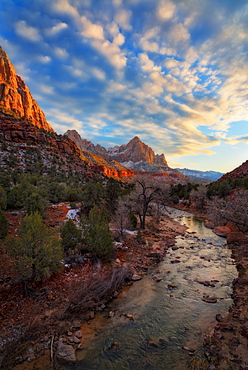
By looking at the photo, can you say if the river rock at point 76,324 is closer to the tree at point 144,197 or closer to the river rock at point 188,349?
the river rock at point 188,349

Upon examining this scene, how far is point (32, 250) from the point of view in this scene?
8219 mm

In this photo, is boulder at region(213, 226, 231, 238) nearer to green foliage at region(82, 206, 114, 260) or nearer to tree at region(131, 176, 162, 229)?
tree at region(131, 176, 162, 229)

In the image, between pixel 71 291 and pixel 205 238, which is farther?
pixel 205 238

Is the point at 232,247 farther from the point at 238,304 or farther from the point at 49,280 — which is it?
the point at 49,280

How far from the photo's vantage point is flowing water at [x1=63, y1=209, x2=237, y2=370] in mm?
6020

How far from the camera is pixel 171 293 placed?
10086 millimetres

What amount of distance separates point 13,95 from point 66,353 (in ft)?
414

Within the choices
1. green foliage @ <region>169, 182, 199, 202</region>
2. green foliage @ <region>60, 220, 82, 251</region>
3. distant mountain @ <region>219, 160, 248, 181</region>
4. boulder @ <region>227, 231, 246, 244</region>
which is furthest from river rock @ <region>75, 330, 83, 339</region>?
distant mountain @ <region>219, 160, 248, 181</region>

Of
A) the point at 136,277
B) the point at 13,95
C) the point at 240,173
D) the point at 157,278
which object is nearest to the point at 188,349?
the point at 157,278

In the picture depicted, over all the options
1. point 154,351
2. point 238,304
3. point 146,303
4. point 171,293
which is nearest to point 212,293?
point 238,304

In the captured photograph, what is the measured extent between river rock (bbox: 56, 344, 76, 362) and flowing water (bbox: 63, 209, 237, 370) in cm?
23

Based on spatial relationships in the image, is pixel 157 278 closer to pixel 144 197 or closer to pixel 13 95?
pixel 144 197

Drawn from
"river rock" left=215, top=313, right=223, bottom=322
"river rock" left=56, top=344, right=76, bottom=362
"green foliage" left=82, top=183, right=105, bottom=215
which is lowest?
"river rock" left=56, top=344, right=76, bottom=362

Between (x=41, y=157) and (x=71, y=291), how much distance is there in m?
55.2
